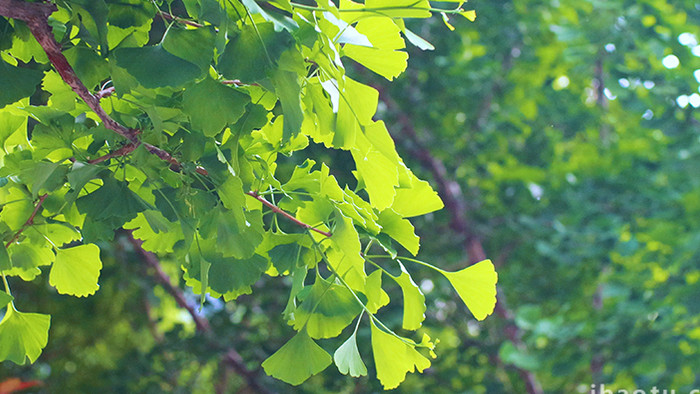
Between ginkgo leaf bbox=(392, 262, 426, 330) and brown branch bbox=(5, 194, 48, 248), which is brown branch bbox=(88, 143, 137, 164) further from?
ginkgo leaf bbox=(392, 262, 426, 330)

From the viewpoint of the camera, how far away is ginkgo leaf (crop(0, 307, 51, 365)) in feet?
1.81

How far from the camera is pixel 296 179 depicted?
0.51m

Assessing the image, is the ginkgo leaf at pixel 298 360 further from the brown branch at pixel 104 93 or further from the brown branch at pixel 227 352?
the brown branch at pixel 227 352

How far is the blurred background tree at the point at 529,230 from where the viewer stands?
1.78m

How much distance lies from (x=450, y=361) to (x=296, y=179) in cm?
176

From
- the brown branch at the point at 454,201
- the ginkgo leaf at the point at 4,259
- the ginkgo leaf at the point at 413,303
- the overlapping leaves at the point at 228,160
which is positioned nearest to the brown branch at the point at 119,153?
the overlapping leaves at the point at 228,160

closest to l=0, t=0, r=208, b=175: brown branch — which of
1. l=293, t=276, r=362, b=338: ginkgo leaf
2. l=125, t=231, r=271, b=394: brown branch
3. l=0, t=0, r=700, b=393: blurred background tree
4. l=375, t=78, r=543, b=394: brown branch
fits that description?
l=293, t=276, r=362, b=338: ginkgo leaf

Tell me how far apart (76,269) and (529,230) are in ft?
5.71

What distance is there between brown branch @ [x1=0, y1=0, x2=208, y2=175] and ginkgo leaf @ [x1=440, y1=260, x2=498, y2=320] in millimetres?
216

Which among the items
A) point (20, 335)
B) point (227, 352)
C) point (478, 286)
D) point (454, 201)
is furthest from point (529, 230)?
point (20, 335)

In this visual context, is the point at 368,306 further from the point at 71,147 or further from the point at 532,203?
the point at 532,203

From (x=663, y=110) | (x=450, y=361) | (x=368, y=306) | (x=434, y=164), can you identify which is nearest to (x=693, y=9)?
(x=663, y=110)

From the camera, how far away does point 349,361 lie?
1.67ft

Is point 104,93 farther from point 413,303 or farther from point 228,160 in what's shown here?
point 413,303
